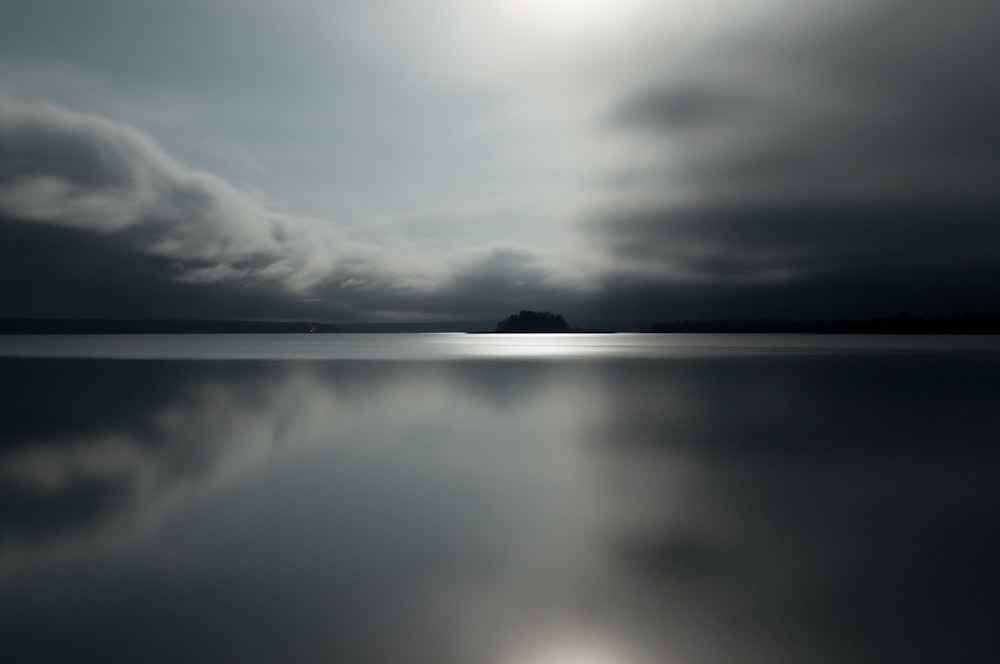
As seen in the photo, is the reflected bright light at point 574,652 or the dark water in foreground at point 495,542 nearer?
the reflected bright light at point 574,652

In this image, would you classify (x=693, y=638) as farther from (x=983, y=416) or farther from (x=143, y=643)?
(x=983, y=416)

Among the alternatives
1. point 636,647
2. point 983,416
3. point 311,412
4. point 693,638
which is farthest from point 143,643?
point 983,416

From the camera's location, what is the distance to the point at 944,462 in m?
13.2

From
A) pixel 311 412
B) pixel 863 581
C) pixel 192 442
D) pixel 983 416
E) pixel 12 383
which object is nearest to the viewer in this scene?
pixel 863 581

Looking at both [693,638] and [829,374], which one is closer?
[693,638]

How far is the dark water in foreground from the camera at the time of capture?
5.45 meters

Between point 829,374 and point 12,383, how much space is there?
151ft

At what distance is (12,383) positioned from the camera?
32062 millimetres

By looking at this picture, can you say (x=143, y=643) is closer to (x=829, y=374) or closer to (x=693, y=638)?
(x=693, y=638)

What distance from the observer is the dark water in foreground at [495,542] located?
545cm

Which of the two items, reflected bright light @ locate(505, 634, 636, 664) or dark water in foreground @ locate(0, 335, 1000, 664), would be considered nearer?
reflected bright light @ locate(505, 634, 636, 664)

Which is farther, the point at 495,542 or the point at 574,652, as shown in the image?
the point at 495,542

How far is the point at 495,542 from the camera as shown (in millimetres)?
8164

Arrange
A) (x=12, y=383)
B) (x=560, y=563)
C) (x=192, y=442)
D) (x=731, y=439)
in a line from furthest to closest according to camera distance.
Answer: (x=12, y=383)
(x=731, y=439)
(x=192, y=442)
(x=560, y=563)
